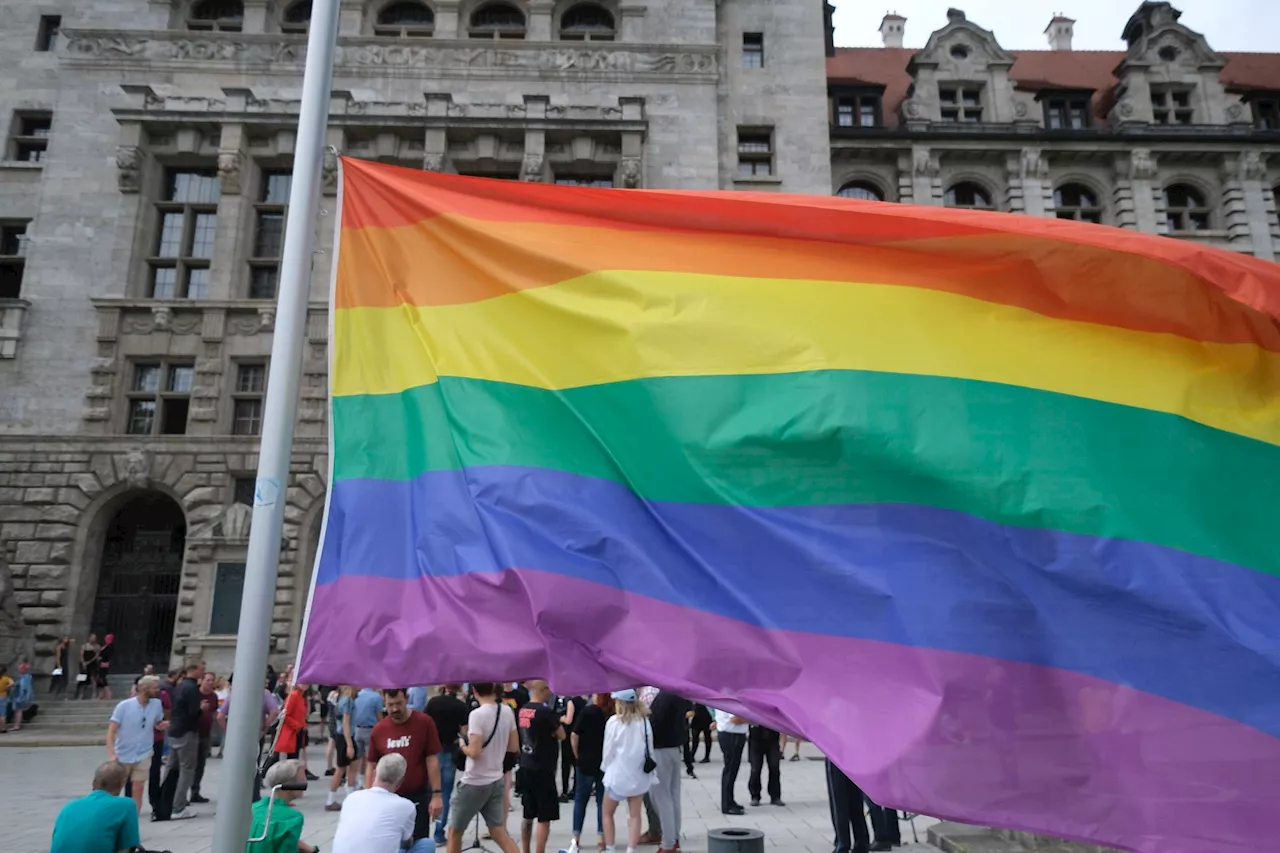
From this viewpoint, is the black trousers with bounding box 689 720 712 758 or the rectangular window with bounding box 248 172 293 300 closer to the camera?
the black trousers with bounding box 689 720 712 758

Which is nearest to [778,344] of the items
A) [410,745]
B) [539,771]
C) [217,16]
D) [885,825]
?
[410,745]

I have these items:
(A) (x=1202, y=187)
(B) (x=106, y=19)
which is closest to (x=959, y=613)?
(B) (x=106, y=19)

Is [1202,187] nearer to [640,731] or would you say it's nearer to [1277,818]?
[640,731]

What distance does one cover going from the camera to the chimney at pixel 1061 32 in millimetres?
42625

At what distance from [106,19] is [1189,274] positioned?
112 ft

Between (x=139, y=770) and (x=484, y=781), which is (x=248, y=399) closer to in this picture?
(x=139, y=770)

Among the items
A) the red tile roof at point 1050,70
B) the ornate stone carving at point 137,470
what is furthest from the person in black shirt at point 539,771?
the red tile roof at point 1050,70

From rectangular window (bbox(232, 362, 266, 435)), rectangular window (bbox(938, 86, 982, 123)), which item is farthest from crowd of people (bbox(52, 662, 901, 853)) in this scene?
rectangular window (bbox(938, 86, 982, 123))

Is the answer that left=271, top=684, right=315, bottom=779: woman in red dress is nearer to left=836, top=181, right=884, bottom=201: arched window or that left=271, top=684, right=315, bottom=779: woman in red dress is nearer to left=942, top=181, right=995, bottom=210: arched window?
left=836, top=181, right=884, bottom=201: arched window

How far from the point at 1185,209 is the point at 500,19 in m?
25.6

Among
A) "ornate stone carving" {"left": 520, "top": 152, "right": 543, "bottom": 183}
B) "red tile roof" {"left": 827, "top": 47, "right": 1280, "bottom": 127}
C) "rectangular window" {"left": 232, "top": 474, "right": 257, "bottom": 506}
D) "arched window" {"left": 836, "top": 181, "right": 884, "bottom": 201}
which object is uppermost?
"red tile roof" {"left": 827, "top": 47, "right": 1280, "bottom": 127}

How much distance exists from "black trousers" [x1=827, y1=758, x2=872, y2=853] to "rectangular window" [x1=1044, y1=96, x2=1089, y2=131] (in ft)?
106

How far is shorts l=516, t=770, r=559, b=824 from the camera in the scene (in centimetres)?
Answer: 942

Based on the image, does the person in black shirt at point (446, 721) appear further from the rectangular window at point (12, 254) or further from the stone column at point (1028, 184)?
the stone column at point (1028, 184)
